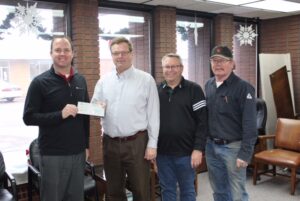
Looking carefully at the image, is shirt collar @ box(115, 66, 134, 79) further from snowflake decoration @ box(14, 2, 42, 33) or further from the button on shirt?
snowflake decoration @ box(14, 2, 42, 33)

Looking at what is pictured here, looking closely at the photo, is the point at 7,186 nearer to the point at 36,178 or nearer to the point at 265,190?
the point at 36,178

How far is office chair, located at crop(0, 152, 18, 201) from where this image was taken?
2.62 metres

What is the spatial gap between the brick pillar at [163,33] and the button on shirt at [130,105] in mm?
Answer: 2043

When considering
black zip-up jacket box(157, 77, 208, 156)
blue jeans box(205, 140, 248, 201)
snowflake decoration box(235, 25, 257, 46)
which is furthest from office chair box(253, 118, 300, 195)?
black zip-up jacket box(157, 77, 208, 156)

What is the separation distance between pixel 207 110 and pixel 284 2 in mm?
2467

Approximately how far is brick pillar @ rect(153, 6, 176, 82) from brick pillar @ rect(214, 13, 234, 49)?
0.88m

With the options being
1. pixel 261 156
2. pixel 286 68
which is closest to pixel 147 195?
pixel 261 156

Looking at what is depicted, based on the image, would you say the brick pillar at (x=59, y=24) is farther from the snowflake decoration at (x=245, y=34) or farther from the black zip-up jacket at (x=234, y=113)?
the snowflake decoration at (x=245, y=34)

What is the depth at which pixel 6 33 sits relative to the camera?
11.0 feet

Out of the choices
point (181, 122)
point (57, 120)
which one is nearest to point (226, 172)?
point (181, 122)

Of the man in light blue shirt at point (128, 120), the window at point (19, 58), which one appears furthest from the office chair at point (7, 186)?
the man in light blue shirt at point (128, 120)

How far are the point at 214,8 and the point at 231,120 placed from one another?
2.50 meters

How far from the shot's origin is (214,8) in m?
4.46

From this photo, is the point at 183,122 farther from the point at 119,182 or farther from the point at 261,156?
the point at 261,156
